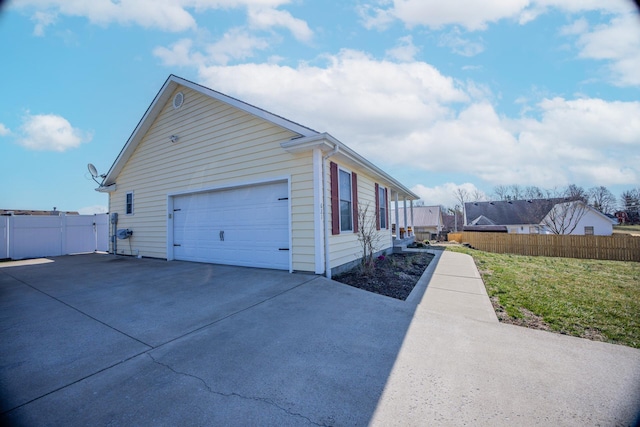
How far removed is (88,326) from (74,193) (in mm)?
11870

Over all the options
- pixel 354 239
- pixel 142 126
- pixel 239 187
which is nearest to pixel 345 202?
pixel 354 239

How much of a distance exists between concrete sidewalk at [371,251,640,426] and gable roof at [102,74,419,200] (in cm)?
378

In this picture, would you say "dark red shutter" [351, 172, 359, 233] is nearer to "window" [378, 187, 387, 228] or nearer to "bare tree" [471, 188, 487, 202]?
"window" [378, 187, 387, 228]

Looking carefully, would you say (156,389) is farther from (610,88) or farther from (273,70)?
(273,70)

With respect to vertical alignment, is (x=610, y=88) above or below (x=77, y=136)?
below

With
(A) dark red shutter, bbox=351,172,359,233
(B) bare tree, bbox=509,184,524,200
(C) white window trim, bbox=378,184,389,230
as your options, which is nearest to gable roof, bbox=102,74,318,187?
(A) dark red shutter, bbox=351,172,359,233

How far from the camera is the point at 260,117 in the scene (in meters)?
6.39

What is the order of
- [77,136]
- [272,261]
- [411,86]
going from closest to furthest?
[272,261], [411,86], [77,136]

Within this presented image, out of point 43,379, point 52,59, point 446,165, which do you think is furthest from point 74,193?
point 446,165

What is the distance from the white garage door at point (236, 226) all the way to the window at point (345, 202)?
4.93 feet

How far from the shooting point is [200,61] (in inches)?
294

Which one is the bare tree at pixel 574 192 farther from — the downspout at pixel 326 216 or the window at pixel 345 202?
the downspout at pixel 326 216

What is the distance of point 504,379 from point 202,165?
799cm

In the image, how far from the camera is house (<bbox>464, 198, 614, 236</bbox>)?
2527cm
